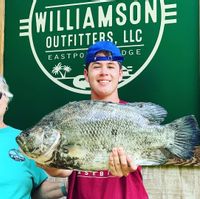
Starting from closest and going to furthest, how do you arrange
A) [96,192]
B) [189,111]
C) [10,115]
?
[96,192], [189,111], [10,115]

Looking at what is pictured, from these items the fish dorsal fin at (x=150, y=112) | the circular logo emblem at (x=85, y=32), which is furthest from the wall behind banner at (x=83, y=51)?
the fish dorsal fin at (x=150, y=112)

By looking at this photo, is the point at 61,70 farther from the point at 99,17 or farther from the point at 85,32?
the point at 99,17

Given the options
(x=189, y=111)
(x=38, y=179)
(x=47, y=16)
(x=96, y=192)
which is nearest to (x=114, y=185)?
(x=96, y=192)

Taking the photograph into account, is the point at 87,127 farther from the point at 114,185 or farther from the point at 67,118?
the point at 114,185

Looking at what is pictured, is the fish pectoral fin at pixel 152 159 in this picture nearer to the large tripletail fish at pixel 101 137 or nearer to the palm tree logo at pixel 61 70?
the large tripletail fish at pixel 101 137

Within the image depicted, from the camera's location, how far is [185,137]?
58.4 inches

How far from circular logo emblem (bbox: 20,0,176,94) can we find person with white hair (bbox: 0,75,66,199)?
1.71ft

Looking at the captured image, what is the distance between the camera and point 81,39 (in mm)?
2459

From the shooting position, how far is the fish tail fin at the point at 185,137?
1478mm

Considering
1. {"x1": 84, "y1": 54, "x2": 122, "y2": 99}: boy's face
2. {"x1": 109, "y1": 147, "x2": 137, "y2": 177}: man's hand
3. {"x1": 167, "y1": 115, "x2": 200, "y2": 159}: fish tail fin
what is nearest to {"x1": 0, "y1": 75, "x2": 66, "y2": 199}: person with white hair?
{"x1": 84, "y1": 54, "x2": 122, "y2": 99}: boy's face

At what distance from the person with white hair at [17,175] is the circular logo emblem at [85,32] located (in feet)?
1.71

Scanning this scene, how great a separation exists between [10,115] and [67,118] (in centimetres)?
122

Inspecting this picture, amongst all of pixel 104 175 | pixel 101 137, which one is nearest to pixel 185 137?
pixel 101 137

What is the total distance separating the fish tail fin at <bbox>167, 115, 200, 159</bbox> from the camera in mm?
1478
